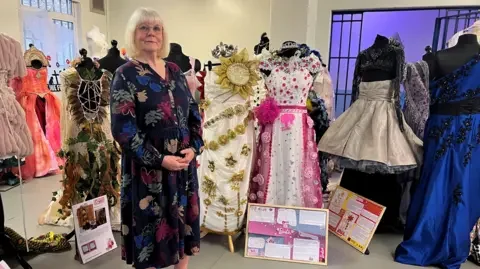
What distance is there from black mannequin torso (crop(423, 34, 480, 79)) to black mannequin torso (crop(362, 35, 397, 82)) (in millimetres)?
253

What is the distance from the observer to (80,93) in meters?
2.33

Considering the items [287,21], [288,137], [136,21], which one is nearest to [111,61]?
[136,21]

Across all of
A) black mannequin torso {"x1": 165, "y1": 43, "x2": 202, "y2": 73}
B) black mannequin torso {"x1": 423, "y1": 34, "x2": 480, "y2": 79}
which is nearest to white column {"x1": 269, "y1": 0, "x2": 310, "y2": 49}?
black mannequin torso {"x1": 165, "y1": 43, "x2": 202, "y2": 73}

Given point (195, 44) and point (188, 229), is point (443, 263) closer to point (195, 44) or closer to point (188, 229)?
point (188, 229)

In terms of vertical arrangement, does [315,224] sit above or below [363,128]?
below

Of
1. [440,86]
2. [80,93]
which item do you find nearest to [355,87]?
[440,86]

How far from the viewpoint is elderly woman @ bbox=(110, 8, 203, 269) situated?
4.87 ft

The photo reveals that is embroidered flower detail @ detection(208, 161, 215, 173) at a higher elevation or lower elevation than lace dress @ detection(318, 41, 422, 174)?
lower

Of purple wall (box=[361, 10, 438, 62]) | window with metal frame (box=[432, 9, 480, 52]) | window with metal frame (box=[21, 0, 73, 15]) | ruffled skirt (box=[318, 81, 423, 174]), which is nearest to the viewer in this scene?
ruffled skirt (box=[318, 81, 423, 174])

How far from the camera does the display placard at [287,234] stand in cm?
244

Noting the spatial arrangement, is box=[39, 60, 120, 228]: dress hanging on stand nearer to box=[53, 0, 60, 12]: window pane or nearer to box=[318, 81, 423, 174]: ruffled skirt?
box=[318, 81, 423, 174]: ruffled skirt

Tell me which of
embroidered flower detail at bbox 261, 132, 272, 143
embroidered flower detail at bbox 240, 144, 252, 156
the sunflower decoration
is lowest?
embroidered flower detail at bbox 240, 144, 252, 156

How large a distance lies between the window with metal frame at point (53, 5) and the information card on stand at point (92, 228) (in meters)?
3.93

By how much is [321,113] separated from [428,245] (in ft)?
4.09
